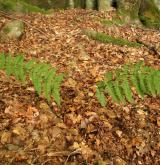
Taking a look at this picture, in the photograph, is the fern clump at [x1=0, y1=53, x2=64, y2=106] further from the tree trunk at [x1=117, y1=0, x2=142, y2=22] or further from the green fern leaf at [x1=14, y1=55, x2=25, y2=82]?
the tree trunk at [x1=117, y1=0, x2=142, y2=22]

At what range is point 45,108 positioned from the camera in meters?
4.33

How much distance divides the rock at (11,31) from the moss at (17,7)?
2.19 m

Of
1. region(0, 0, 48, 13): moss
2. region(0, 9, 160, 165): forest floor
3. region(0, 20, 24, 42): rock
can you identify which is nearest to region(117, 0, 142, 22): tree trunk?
region(0, 0, 48, 13): moss

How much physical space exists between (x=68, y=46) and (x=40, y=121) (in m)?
3.22

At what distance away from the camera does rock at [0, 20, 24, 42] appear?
23.7ft

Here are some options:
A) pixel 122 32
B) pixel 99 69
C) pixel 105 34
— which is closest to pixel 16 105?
pixel 99 69

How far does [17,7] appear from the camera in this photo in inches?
384

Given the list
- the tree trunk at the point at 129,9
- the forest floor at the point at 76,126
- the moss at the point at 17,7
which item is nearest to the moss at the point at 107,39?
the forest floor at the point at 76,126

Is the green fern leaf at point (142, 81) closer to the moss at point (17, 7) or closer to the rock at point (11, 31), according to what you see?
the rock at point (11, 31)

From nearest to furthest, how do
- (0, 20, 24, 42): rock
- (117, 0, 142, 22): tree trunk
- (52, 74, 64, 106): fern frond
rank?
(52, 74, 64, 106): fern frond < (0, 20, 24, 42): rock < (117, 0, 142, 22): tree trunk

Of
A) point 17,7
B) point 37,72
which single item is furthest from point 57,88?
point 17,7

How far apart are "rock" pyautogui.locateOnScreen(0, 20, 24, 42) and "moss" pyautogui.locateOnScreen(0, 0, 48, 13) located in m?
2.19

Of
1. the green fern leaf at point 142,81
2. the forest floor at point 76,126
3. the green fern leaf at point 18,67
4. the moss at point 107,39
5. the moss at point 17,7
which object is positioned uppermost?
the green fern leaf at point 142,81

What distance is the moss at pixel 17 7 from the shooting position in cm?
959
